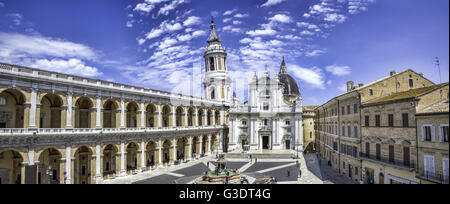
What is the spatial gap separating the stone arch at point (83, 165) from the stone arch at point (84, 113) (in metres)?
3.29

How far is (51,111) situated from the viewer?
32562mm

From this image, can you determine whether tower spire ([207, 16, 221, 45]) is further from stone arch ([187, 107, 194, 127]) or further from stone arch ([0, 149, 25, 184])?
stone arch ([0, 149, 25, 184])

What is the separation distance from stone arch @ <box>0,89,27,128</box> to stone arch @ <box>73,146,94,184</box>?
315 inches

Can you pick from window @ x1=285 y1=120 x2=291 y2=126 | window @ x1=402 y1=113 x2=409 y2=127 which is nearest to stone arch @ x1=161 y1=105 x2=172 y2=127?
window @ x1=285 y1=120 x2=291 y2=126

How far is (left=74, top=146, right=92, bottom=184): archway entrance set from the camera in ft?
115

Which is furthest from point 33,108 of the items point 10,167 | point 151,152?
point 151,152

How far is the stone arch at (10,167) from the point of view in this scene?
2903cm

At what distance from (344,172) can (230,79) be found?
131 feet

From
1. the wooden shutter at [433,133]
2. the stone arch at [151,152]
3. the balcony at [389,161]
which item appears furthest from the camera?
the stone arch at [151,152]

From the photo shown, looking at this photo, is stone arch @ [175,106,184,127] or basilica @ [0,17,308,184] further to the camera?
stone arch @ [175,106,184,127]

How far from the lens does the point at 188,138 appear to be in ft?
166

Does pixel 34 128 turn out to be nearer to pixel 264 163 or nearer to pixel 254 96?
pixel 264 163

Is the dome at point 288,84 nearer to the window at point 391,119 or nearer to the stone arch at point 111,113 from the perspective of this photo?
the stone arch at point 111,113

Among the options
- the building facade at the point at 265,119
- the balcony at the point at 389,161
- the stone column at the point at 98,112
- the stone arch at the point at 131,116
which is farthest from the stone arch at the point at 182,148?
the balcony at the point at 389,161
